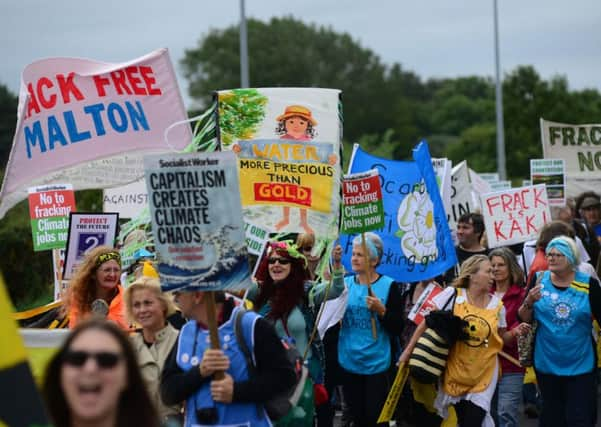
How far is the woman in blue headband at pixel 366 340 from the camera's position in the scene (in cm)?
916

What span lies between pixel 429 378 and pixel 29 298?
11.6 meters

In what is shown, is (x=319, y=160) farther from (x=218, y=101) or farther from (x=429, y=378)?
(x=429, y=378)

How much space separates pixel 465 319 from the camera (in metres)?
8.72

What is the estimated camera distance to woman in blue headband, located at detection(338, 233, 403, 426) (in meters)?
9.16

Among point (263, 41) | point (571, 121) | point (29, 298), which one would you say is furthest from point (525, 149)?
point (263, 41)

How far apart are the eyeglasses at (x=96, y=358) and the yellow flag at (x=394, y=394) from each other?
5.65m

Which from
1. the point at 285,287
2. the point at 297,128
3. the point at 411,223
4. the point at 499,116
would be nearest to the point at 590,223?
the point at 411,223

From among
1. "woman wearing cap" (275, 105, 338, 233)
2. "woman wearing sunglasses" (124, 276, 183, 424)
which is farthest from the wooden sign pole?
"woman wearing cap" (275, 105, 338, 233)

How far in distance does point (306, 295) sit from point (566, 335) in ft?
6.53

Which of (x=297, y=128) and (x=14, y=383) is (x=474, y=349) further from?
(x=14, y=383)

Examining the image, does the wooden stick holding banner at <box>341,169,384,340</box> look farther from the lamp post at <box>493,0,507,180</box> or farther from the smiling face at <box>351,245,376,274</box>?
the lamp post at <box>493,0,507,180</box>

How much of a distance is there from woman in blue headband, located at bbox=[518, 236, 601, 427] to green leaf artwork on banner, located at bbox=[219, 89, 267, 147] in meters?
2.23

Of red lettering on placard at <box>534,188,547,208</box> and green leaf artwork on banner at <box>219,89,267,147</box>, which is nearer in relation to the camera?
green leaf artwork on banner at <box>219,89,267,147</box>

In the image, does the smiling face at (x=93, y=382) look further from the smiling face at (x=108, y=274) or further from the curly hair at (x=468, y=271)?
the curly hair at (x=468, y=271)
